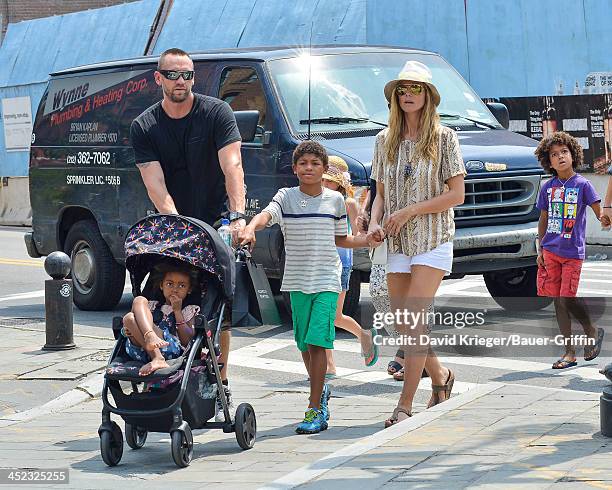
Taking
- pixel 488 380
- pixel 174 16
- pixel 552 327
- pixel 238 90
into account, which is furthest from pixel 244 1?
pixel 488 380

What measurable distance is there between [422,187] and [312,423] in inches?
58.3

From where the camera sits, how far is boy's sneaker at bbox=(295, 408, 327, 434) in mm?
7379

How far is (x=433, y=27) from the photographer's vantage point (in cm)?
2467

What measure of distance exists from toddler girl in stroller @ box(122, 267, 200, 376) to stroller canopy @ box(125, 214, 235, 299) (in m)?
0.14

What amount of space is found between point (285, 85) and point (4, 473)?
6.01 metres

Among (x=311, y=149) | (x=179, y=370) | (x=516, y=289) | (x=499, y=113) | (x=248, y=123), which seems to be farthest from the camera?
(x=499, y=113)

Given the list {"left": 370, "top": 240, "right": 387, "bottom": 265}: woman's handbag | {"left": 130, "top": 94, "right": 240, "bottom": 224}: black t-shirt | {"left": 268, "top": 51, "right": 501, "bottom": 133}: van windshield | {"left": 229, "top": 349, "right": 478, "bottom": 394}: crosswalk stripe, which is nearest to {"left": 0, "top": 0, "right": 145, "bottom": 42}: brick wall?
{"left": 268, "top": 51, "right": 501, "bottom": 133}: van windshield

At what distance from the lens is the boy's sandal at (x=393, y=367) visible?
30.8ft

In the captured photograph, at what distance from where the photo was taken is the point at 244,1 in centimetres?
2691

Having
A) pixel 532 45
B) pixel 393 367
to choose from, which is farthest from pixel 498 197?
pixel 532 45

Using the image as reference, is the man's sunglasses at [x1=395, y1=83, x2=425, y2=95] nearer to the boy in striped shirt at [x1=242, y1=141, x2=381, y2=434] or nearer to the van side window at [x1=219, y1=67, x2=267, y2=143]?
the boy in striped shirt at [x1=242, y1=141, x2=381, y2=434]

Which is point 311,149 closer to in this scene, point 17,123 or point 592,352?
point 592,352

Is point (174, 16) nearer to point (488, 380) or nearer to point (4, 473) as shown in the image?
point (488, 380)

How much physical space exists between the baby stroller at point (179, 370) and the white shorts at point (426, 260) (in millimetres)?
1003
